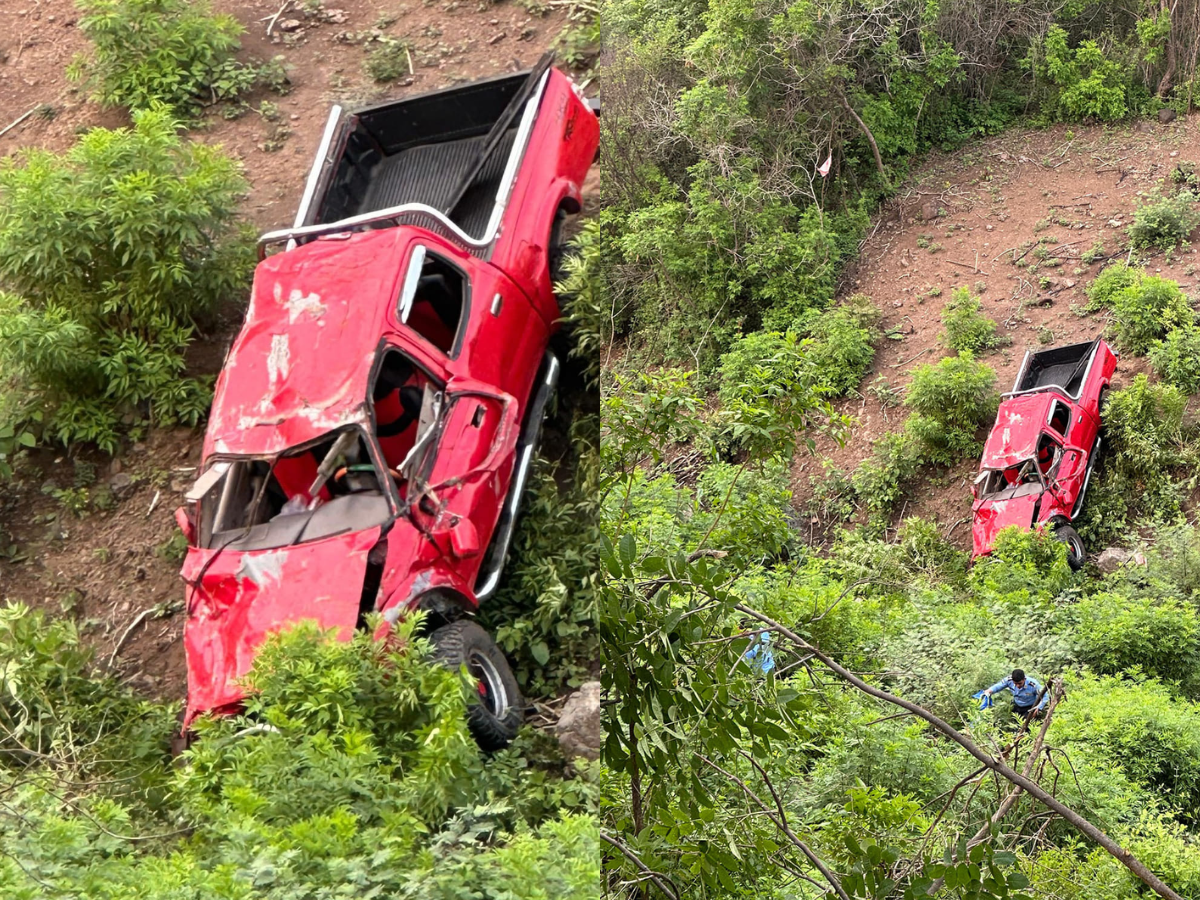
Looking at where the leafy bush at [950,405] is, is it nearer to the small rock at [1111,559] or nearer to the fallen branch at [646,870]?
the small rock at [1111,559]

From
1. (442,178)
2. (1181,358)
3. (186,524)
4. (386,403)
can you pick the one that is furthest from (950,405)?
(186,524)

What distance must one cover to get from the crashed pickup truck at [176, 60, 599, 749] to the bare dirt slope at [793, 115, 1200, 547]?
2629mm

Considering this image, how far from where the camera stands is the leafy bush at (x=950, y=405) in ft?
11.7

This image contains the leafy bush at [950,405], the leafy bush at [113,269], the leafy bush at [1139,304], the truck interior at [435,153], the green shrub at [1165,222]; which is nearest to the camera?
the leafy bush at [113,269]

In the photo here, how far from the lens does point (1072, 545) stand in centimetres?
377

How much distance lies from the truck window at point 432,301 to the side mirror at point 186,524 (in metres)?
0.30

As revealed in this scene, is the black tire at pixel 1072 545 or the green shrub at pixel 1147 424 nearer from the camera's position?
the black tire at pixel 1072 545

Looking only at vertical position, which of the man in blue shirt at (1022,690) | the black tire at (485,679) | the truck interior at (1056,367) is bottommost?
the man in blue shirt at (1022,690)

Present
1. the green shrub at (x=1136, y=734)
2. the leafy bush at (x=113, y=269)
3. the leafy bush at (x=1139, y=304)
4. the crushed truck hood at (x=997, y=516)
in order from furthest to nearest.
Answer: the leafy bush at (x=1139, y=304)
the crushed truck hood at (x=997, y=516)
the green shrub at (x=1136, y=734)
the leafy bush at (x=113, y=269)

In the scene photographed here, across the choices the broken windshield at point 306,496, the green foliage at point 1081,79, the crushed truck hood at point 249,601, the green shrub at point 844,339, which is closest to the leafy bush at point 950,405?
the green shrub at point 844,339

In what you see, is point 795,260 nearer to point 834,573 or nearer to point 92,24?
point 834,573

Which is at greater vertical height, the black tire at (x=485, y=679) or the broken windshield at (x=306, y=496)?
the broken windshield at (x=306, y=496)

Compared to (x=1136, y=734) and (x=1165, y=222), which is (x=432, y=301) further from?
(x=1165, y=222)

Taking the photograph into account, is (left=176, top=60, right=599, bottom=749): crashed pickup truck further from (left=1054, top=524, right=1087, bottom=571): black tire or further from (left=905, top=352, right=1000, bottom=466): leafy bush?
(left=1054, top=524, right=1087, bottom=571): black tire
